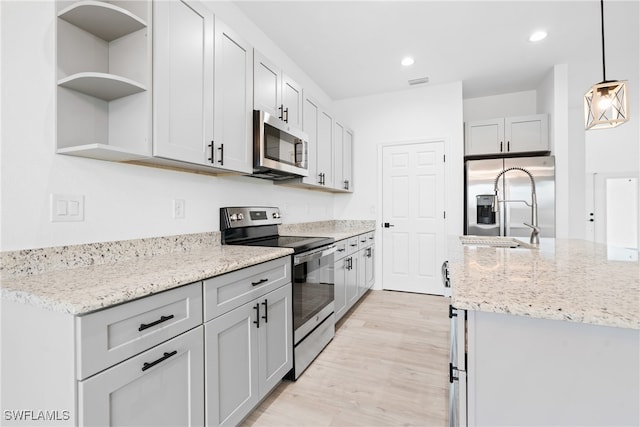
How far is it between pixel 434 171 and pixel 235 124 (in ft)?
9.48

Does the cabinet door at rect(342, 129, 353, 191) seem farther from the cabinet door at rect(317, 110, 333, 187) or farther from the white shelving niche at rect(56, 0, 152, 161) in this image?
the white shelving niche at rect(56, 0, 152, 161)

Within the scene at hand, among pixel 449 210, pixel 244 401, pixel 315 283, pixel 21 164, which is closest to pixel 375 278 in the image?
pixel 449 210

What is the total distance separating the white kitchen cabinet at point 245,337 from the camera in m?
1.28

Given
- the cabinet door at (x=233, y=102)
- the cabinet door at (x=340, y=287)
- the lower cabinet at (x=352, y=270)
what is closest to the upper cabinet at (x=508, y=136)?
the lower cabinet at (x=352, y=270)

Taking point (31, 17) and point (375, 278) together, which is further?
point (375, 278)

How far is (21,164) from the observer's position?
3.87 feet

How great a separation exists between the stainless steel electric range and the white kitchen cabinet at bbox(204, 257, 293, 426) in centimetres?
→ 11

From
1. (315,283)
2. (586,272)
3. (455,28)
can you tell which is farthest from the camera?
(455,28)

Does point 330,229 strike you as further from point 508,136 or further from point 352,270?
point 508,136

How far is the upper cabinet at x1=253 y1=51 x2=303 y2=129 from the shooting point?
6.97 ft

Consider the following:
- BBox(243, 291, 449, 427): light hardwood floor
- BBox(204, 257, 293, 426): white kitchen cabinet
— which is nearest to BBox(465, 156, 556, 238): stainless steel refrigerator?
BBox(243, 291, 449, 427): light hardwood floor

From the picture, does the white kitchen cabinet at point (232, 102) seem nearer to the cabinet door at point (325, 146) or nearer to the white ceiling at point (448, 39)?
the white ceiling at point (448, 39)

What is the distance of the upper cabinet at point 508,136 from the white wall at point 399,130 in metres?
0.26

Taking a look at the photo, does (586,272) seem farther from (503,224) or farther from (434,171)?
(434,171)
